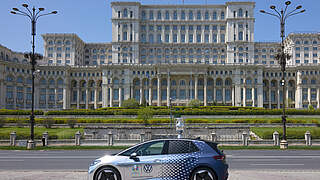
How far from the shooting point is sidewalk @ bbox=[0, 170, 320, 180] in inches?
541

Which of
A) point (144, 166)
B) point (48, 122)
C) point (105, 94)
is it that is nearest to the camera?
point (144, 166)

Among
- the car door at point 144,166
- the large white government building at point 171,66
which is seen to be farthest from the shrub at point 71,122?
the large white government building at point 171,66

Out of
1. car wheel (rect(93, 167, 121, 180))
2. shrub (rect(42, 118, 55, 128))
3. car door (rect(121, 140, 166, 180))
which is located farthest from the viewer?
shrub (rect(42, 118, 55, 128))

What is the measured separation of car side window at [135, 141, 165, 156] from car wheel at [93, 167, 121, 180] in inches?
47.4

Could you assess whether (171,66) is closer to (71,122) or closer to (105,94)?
(105,94)

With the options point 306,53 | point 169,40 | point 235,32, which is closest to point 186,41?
point 169,40

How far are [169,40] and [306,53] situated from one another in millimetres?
54622

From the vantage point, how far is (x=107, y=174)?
38.0 feet

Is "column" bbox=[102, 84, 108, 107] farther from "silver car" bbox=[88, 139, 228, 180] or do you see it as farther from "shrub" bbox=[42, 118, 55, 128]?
"silver car" bbox=[88, 139, 228, 180]

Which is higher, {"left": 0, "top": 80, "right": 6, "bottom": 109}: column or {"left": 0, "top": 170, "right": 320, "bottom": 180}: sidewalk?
{"left": 0, "top": 80, "right": 6, "bottom": 109}: column

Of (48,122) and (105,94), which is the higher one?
(105,94)

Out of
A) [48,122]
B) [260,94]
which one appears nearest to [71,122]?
[48,122]

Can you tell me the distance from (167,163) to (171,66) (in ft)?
288

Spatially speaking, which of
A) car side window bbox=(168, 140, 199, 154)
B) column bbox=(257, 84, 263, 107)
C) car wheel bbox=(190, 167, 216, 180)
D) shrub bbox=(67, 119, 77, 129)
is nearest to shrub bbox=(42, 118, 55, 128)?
shrub bbox=(67, 119, 77, 129)
